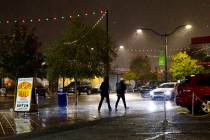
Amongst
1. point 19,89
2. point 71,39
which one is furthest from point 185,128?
point 71,39

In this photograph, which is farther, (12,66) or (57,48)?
(12,66)

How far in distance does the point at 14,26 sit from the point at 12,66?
5030 mm

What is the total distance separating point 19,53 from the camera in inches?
2282

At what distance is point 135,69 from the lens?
101312 mm

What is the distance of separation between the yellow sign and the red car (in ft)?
23.2

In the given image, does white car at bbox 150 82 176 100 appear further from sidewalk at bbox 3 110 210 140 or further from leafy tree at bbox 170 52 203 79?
leafy tree at bbox 170 52 203 79

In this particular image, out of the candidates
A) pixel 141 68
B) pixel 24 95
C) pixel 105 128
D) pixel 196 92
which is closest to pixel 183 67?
pixel 141 68

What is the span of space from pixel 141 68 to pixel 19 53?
4672cm

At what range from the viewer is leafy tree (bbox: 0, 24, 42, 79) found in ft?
190

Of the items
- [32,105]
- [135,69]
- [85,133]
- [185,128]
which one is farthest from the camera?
[135,69]

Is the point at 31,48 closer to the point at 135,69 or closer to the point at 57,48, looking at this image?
the point at 57,48

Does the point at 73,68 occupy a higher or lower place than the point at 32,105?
higher

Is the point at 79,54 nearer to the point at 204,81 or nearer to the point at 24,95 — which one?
the point at 24,95


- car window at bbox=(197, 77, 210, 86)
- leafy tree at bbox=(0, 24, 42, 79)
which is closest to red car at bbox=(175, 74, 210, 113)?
car window at bbox=(197, 77, 210, 86)
